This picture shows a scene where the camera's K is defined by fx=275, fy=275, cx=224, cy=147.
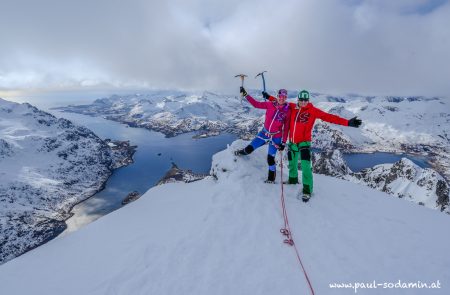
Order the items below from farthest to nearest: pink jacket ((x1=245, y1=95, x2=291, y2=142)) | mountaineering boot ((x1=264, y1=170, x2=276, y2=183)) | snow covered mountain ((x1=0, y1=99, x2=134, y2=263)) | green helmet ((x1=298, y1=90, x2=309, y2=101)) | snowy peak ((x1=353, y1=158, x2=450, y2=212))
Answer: snowy peak ((x1=353, y1=158, x2=450, y2=212))
snow covered mountain ((x1=0, y1=99, x2=134, y2=263))
mountaineering boot ((x1=264, y1=170, x2=276, y2=183))
pink jacket ((x1=245, y1=95, x2=291, y2=142))
green helmet ((x1=298, y1=90, x2=309, y2=101))

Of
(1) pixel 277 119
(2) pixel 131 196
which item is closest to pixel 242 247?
(1) pixel 277 119

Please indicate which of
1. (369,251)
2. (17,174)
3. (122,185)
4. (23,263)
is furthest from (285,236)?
(17,174)

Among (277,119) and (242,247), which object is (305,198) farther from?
(242,247)

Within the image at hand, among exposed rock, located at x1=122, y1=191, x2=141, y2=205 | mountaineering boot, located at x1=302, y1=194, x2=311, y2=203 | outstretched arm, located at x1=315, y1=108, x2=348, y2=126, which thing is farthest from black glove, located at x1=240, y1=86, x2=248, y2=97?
exposed rock, located at x1=122, y1=191, x2=141, y2=205

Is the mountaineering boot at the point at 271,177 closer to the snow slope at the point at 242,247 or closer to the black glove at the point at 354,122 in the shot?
the snow slope at the point at 242,247

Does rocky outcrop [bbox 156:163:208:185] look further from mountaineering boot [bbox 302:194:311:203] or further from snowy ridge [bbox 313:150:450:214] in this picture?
mountaineering boot [bbox 302:194:311:203]

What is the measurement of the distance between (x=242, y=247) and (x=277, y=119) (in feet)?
23.8

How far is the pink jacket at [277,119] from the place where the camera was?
14655mm

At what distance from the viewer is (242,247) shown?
10258 millimetres

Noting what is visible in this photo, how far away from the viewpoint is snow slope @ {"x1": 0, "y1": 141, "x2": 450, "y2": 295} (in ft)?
28.8

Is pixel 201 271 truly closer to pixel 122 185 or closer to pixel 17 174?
pixel 122 185

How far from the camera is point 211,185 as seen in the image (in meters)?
15.9

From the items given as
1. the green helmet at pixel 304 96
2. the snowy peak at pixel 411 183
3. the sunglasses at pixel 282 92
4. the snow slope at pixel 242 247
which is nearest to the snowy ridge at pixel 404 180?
the snowy peak at pixel 411 183

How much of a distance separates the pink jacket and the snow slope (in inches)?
100
